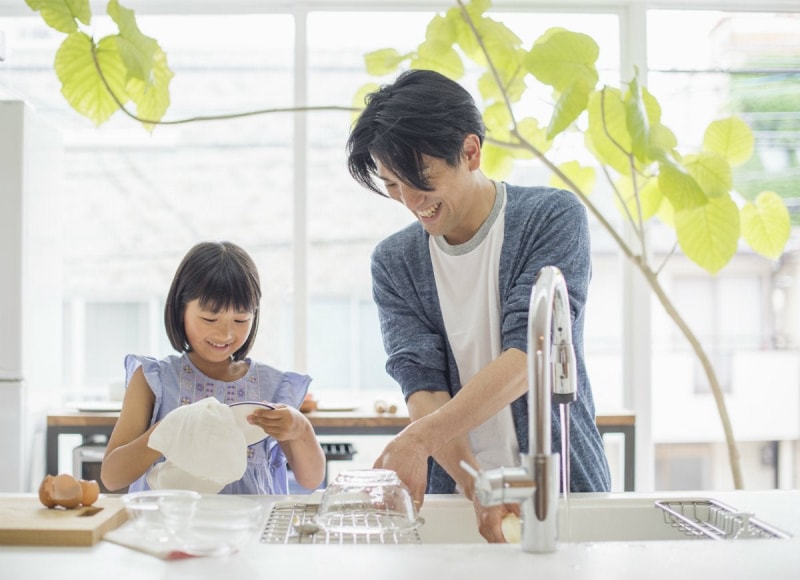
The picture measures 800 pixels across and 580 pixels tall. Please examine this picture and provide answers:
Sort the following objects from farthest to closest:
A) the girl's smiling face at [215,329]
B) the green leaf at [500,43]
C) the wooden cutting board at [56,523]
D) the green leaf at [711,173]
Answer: the green leaf at [500,43] < the green leaf at [711,173] < the girl's smiling face at [215,329] < the wooden cutting board at [56,523]

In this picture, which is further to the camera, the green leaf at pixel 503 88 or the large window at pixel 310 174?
the large window at pixel 310 174

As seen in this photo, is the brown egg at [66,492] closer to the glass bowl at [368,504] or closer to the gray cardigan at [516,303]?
the glass bowl at [368,504]

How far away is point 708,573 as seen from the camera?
1055mm

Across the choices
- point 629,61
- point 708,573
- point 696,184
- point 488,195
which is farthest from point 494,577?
point 629,61

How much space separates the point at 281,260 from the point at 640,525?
2.50m

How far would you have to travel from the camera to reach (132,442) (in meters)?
1.64

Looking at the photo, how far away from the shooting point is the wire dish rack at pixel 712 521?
133 centimetres

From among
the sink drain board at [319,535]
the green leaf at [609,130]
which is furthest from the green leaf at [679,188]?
the sink drain board at [319,535]

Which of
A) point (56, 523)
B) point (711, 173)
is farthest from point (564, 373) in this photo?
point (711, 173)

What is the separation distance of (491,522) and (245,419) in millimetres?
411

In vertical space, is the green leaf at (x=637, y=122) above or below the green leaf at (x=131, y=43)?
below

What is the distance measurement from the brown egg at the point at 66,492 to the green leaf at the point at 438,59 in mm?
2004

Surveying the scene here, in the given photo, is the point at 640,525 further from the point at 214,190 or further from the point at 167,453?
the point at 214,190

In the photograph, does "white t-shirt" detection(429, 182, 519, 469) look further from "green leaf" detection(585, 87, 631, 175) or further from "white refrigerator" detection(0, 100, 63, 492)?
"white refrigerator" detection(0, 100, 63, 492)
